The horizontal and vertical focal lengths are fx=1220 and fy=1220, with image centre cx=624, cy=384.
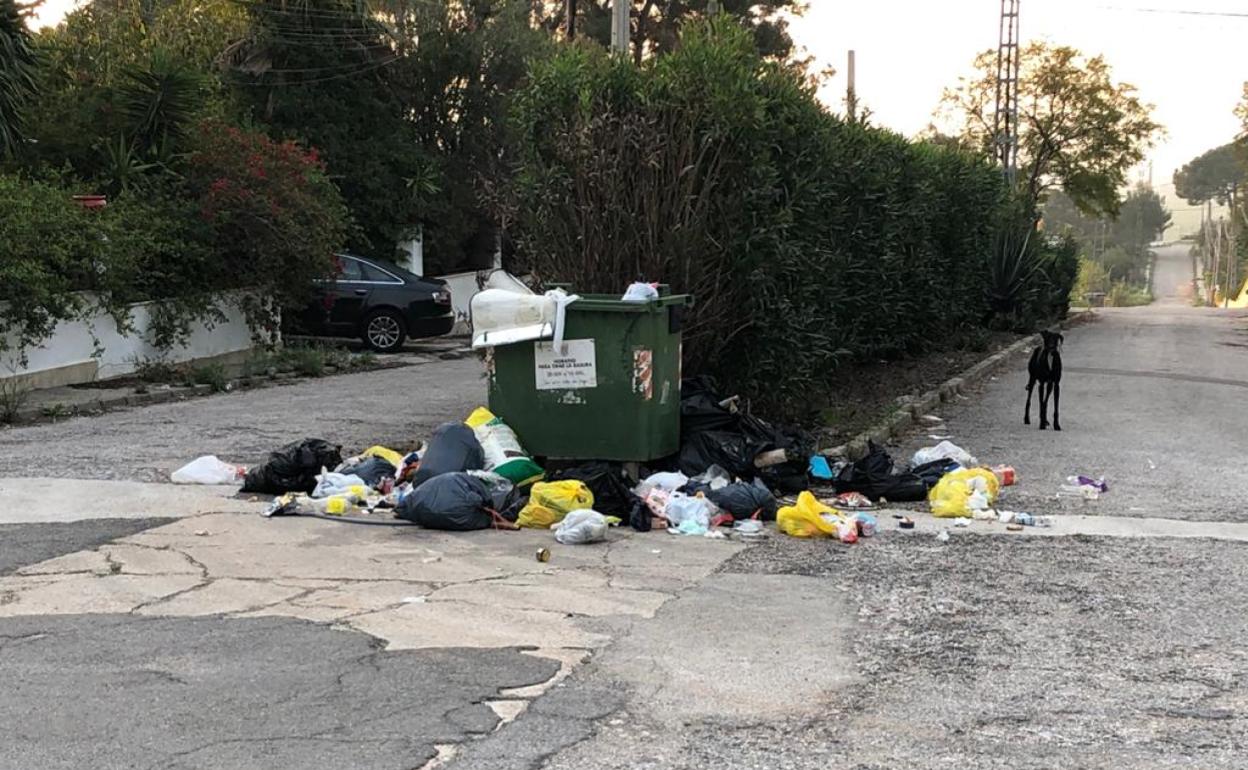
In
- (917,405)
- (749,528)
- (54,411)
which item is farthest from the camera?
(917,405)

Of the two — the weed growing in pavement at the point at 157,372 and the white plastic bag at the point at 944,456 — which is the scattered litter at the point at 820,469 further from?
the weed growing in pavement at the point at 157,372

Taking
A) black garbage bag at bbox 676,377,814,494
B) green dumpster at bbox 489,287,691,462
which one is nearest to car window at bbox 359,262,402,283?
green dumpster at bbox 489,287,691,462

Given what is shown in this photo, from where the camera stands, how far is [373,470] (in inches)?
345

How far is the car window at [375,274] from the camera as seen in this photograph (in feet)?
68.1

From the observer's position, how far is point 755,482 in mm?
8383

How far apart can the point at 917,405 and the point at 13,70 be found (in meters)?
12.2

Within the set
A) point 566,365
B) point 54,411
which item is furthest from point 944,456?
point 54,411

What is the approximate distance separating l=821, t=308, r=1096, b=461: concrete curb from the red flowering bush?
9.25m

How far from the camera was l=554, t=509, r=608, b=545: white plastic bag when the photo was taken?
284 inches

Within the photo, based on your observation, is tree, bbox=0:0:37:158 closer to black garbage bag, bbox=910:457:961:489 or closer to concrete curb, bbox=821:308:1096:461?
concrete curb, bbox=821:308:1096:461

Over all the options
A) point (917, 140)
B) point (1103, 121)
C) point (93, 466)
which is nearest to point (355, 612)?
point (93, 466)

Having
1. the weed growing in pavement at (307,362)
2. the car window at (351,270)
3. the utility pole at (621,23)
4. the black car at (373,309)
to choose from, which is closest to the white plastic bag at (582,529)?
the utility pole at (621,23)

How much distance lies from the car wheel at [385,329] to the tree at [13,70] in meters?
6.22

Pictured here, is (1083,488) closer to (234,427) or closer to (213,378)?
(234,427)
